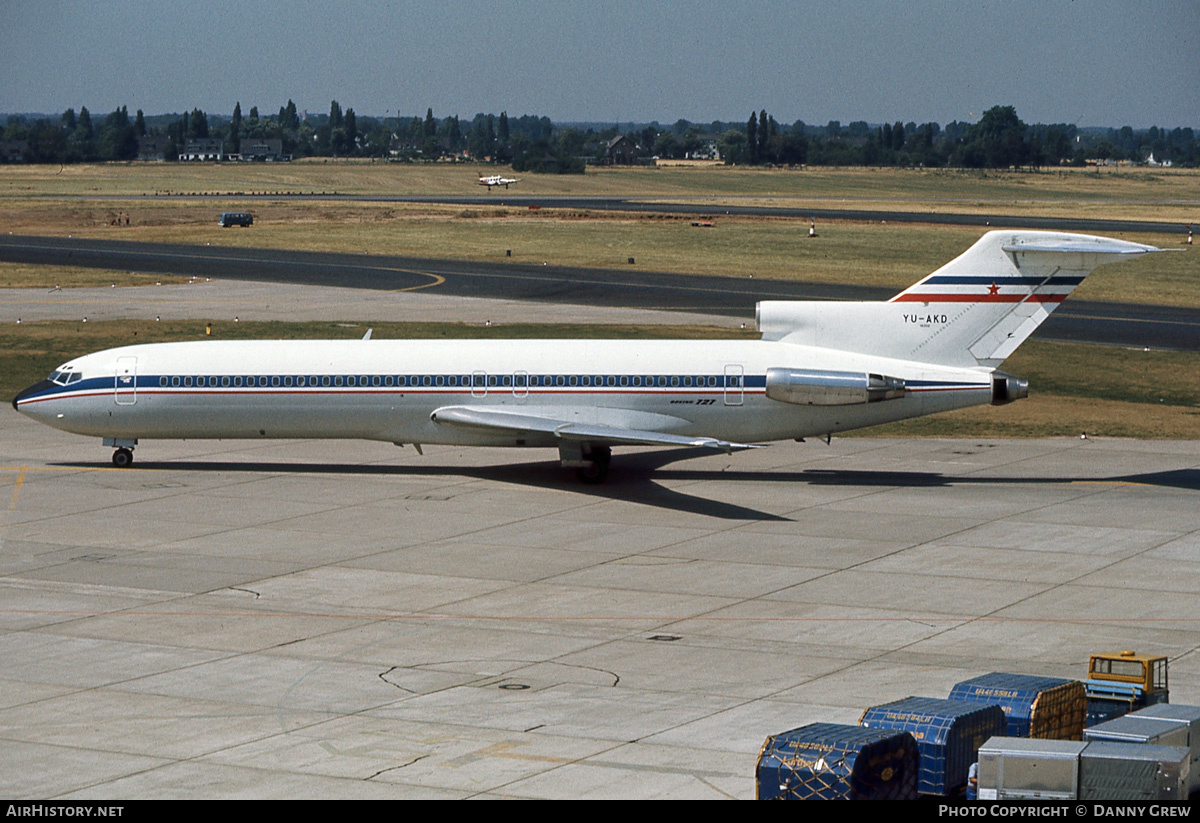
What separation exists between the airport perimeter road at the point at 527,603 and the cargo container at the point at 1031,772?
3264 mm

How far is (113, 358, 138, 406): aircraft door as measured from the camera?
40.9 meters

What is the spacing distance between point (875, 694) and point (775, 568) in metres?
8.66

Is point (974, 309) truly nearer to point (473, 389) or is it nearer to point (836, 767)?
point (473, 389)

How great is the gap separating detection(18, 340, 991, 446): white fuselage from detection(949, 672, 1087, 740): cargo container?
64.4 feet

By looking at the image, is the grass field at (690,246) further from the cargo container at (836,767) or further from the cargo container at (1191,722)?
the cargo container at (836,767)

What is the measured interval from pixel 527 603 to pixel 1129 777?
14132mm

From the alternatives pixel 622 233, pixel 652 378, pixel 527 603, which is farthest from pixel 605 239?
pixel 527 603

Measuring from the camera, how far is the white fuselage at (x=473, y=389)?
39.6m

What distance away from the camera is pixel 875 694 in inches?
898

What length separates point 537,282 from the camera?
8506cm

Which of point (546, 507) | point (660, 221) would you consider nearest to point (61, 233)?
point (660, 221)

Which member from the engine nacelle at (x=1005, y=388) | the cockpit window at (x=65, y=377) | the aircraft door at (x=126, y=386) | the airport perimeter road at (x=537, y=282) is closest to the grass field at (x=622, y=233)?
the airport perimeter road at (x=537, y=282)

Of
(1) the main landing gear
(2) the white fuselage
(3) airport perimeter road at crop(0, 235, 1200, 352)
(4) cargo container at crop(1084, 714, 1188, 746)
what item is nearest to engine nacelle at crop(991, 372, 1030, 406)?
(2) the white fuselage

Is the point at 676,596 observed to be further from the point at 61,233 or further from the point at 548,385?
the point at 61,233
